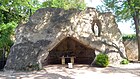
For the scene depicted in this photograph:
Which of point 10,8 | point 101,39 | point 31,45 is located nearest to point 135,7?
point 101,39

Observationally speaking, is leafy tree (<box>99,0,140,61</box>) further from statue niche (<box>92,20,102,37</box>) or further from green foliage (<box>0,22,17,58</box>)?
green foliage (<box>0,22,17,58</box>)

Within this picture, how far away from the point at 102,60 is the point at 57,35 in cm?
302

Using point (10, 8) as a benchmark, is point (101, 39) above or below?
below

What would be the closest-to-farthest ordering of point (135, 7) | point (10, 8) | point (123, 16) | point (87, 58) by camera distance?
point (135, 7) → point (87, 58) → point (123, 16) → point (10, 8)

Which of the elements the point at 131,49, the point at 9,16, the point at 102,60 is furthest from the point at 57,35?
the point at 131,49

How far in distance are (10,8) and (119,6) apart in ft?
29.6

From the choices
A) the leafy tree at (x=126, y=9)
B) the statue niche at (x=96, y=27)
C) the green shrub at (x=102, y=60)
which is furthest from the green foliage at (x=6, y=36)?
the leafy tree at (x=126, y=9)

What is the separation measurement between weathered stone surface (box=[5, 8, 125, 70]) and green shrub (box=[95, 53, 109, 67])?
1.98 feet

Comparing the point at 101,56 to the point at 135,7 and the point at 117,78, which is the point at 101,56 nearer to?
the point at 117,78

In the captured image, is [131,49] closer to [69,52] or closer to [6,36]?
[69,52]

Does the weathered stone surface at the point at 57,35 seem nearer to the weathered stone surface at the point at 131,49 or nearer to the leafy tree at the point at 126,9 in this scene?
the leafy tree at the point at 126,9

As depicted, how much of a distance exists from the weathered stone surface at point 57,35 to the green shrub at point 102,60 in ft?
1.98

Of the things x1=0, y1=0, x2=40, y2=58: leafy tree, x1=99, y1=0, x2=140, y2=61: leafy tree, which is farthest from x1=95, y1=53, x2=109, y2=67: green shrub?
x1=0, y1=0, x2=40, y2=58: leafy tree

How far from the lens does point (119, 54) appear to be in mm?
11406
